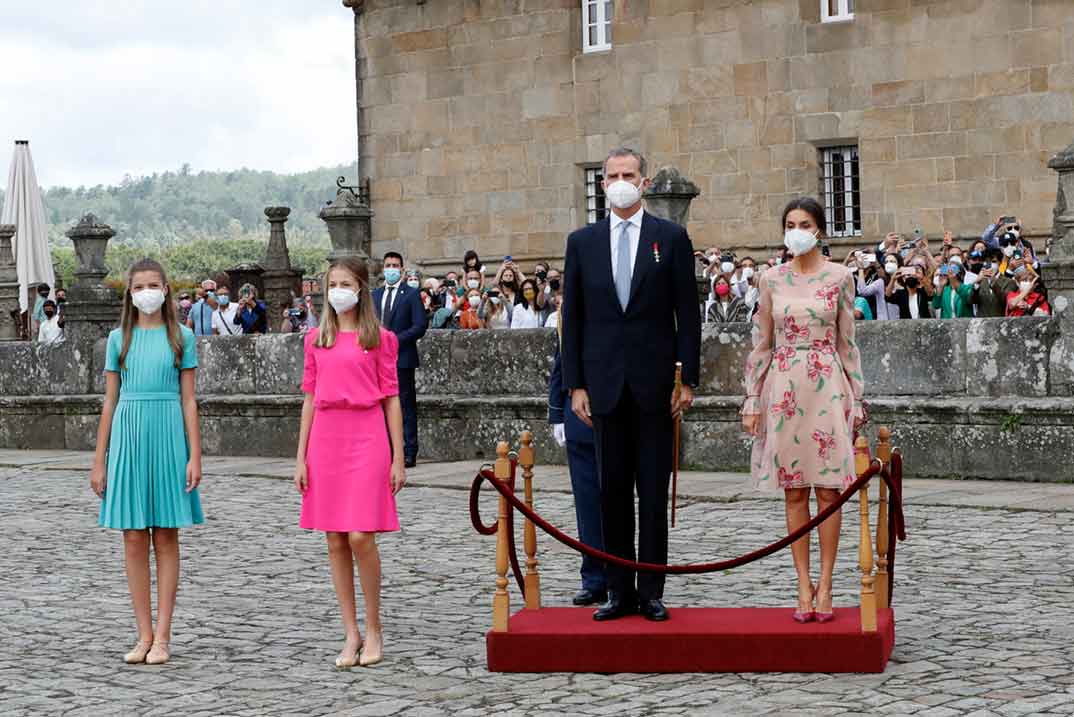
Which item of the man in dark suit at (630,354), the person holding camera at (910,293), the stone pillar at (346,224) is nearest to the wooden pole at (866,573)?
the man in dark suit at (630,354)

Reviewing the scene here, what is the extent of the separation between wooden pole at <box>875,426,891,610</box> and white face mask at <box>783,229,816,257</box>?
80 centimetres

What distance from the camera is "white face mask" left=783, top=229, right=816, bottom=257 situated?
7.85 m

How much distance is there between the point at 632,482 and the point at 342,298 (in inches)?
56.0

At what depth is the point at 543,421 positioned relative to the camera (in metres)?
16.4

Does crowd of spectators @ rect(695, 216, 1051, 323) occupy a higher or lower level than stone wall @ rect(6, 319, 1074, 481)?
higher

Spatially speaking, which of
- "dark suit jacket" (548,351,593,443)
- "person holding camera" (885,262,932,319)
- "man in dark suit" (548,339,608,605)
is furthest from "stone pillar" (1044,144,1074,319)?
"man in dark suit" (548,339,608,605)

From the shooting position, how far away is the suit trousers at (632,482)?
792cm

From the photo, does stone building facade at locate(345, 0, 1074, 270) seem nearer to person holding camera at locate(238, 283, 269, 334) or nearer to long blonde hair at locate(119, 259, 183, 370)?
person holding camera at locate(238, 283, 269, 334)

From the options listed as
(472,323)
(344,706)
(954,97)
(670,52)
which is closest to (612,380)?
(344,706)

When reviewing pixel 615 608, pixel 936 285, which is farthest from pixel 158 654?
pixel 936 285

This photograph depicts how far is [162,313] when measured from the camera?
27.7 feet

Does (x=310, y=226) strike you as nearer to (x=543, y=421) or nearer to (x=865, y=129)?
(x=865, y=129)

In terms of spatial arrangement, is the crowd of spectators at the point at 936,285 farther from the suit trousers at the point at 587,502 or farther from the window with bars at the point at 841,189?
the window with bars at the point at 841,189

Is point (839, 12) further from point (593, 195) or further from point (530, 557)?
point (530, 557)
